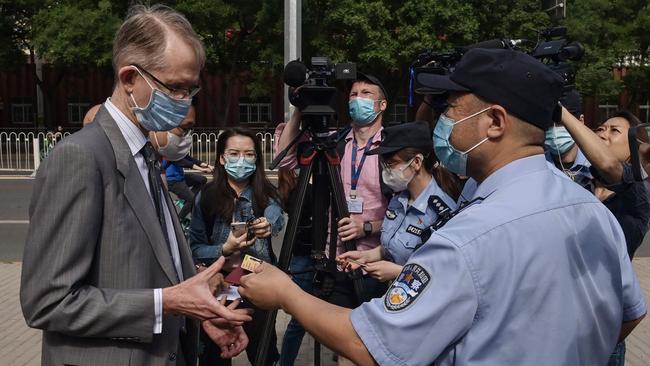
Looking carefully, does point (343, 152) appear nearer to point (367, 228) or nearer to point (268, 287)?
point (367, 228)

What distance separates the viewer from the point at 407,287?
1459mm

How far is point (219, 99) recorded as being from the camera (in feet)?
108

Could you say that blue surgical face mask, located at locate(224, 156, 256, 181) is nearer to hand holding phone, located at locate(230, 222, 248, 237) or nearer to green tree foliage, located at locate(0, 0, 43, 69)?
hand holding phone, located at locate(230, 222, 248, 237)

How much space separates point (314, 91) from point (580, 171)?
1453 millimetres

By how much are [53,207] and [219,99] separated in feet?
105

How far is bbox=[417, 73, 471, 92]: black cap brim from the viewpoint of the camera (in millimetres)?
1607

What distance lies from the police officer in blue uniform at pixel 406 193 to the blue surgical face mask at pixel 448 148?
1.36 metres

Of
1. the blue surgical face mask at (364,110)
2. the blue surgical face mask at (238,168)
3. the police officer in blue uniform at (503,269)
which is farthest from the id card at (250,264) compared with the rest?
the blue surgical face mask at (364,110)

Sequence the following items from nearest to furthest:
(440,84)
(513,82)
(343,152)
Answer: (513,82) < (440,84) < (343,152)

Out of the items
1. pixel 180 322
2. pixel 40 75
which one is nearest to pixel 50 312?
pixel 180 322

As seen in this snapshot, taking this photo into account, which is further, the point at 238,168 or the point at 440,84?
the point at 238,168

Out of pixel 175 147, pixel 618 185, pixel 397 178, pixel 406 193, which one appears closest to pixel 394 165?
pixel 397 178

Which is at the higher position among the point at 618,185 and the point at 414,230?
the point at 618,185

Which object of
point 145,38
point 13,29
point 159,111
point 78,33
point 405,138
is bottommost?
point 405,138
